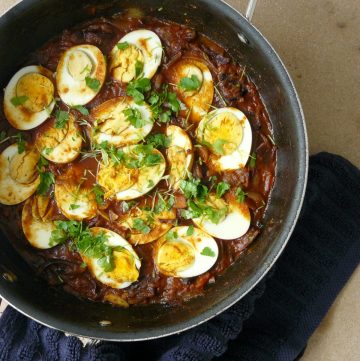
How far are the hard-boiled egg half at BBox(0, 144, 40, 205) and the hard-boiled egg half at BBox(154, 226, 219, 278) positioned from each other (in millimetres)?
556

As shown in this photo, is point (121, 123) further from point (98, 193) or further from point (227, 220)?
point (227, 220)

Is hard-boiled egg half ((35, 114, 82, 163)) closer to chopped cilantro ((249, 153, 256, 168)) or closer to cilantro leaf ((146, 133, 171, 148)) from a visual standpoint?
cilantro leaf ((146, 133, 171, 148))

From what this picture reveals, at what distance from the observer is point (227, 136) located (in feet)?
6.56

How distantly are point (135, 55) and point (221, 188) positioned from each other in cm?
59

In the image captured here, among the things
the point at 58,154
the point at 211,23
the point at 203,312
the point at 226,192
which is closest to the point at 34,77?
the point at 58,154

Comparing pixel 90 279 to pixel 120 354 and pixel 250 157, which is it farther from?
pixel 250 157

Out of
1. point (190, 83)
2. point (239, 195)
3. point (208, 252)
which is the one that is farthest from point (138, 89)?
point (208, 252)

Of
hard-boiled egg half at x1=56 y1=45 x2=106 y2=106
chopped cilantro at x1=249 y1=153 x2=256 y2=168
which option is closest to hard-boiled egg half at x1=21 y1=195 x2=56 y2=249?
hard-boiled egg half at x1=56 y1=45 x2=106 y2=106

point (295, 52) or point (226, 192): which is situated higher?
point (295, 52)

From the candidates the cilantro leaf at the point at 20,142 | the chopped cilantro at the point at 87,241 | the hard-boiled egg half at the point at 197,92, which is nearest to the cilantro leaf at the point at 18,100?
the cilantro leaf at the point at 20,142

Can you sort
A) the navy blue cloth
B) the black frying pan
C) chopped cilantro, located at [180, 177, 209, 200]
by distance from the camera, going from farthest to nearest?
1. the navy blue cloth
2. chopped cilantro, located at [180, 177, 209, 200]
3. the black frying pan

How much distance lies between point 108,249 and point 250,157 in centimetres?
62

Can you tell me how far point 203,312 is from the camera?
73.7 inches

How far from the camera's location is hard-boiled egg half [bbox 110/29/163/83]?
2033 millimetres
